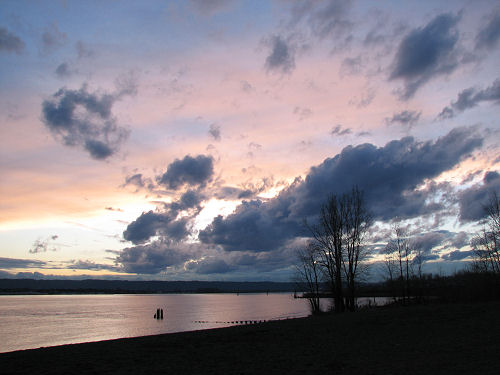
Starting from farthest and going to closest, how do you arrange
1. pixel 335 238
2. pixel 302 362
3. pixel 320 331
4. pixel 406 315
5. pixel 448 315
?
pixel 335 238 < pixel 406 315 < pixel 448 315 < pixel 320 331 < pixel 302 362

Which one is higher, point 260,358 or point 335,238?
point 335,238

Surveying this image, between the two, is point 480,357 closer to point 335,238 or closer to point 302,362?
point 302,362

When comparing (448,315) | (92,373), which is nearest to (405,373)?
(92,373)

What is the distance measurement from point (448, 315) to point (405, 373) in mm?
18390

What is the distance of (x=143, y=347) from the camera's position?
68.2ft

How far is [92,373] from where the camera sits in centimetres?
1398

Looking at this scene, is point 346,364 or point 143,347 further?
point 143,347

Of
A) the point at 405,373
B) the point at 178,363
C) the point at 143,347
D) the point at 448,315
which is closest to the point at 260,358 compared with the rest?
the point at 178,363

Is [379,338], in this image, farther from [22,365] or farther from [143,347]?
[22,365]

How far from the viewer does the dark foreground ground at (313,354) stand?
43.9 ft

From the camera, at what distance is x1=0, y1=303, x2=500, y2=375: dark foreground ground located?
13.4 metres

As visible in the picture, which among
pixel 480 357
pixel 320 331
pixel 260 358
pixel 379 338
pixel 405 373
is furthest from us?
pixel 320 331

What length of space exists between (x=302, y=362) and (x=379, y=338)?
7.08 m

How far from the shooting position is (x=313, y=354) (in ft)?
53.3
